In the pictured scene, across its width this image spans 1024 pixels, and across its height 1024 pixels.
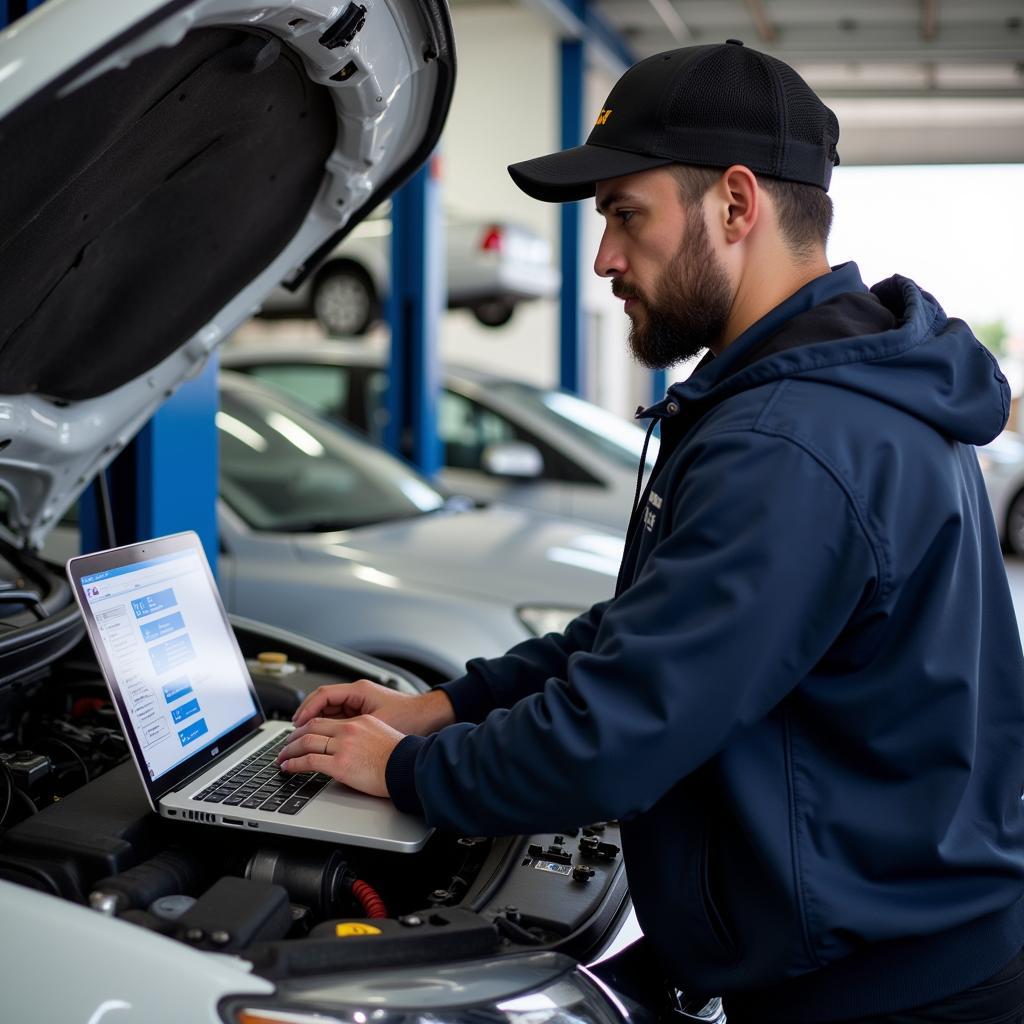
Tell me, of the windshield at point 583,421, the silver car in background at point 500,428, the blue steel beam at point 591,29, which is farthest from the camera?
the blue steel beam at point 591,29

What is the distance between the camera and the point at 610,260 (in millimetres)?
1478

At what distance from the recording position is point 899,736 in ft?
4.10

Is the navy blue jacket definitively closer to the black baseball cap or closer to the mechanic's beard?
the mechanic's beard

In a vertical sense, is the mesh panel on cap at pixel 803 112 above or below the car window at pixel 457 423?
above

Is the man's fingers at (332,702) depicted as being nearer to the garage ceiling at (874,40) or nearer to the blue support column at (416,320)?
the blue support column at (416,320)

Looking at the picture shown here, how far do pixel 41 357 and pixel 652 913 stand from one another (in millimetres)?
1339

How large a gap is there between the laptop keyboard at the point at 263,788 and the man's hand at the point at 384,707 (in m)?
0.10

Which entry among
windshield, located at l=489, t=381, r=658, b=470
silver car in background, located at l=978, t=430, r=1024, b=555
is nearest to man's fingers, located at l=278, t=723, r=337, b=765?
windshield, located at l=489, t=381, r=658, b=470

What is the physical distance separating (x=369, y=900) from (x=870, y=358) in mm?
915

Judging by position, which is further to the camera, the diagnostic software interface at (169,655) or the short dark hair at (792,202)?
the diagnostic software interface at (169,655)

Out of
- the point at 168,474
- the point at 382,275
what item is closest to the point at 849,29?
the point at 382,275

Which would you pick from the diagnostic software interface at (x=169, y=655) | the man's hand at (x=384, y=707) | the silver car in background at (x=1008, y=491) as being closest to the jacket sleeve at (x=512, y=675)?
the man's hand at (x=384, y=707)

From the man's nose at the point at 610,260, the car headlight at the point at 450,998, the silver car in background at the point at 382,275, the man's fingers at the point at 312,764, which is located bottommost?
the car headlight at the point at 450,998

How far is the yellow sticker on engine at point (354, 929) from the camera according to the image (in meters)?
1.28
